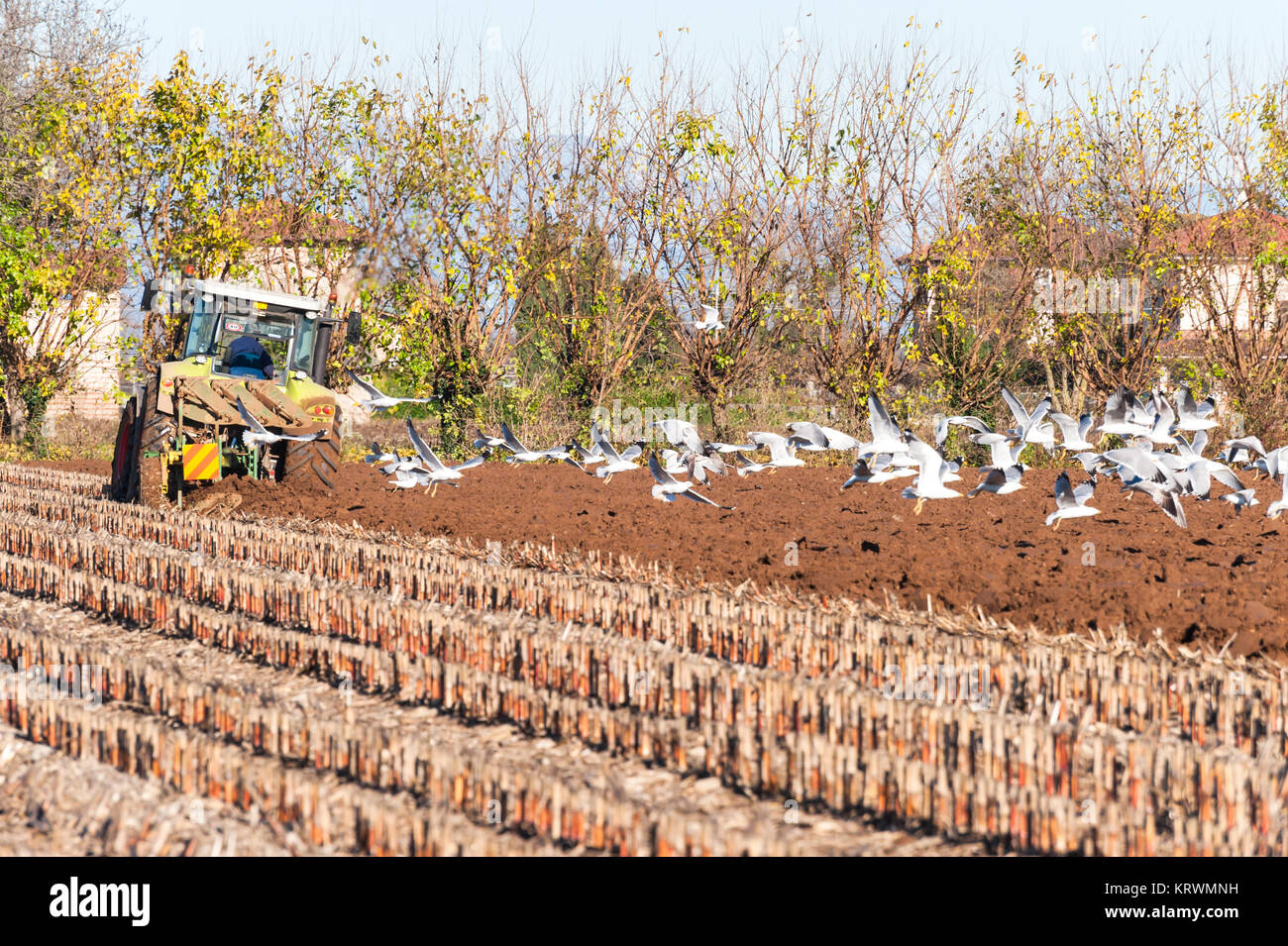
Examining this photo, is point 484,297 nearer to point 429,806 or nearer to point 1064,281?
point 1064,281

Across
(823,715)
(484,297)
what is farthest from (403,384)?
(823,715)

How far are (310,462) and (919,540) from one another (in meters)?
5.88

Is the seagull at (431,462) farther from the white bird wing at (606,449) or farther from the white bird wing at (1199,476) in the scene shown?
the white bird wing at (1199,476)

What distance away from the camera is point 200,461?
989cm

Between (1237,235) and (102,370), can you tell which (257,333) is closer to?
(102,370)

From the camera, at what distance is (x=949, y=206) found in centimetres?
1838

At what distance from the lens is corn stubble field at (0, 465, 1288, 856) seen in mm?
3068

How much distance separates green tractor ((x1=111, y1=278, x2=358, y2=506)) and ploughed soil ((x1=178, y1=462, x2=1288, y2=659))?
1.24 feet

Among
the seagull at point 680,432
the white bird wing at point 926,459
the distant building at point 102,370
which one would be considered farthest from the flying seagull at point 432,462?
the distant building at point 102,370

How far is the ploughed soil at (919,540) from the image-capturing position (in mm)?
5574

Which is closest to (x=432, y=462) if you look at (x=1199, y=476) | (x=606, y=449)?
A: (x=606, y=449)

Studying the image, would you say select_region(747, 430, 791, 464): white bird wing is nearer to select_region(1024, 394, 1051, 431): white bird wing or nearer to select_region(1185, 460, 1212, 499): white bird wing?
select_region(1024, 394, 1051, 431): white bird wing

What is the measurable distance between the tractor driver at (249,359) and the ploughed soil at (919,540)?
111 centimetres

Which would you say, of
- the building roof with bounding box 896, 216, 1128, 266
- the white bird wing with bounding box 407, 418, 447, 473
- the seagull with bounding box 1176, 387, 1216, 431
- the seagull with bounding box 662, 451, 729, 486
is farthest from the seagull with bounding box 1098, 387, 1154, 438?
the building roof with bounding box 896, 216, 1128, 266
